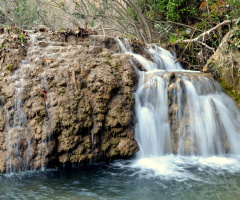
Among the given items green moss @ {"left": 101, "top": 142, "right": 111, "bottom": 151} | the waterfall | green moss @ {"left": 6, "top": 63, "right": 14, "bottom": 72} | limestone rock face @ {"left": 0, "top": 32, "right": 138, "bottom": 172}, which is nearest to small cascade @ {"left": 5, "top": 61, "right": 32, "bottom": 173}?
limestone rock face @ {"left": 0, "top": 32, "right": 138, "bottom": 172}

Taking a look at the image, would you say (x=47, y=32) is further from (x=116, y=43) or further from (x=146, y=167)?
(x=146, y=167)

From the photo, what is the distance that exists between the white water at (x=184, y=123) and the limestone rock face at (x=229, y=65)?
61 cm

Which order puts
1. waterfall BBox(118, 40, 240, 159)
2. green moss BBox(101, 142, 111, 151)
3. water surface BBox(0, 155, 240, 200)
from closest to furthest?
water surface BBox(0, 155, 240, 200)
green moss BBox(101, 142, 111, 151)
waterfall BBox(118, 40, 240, 159)

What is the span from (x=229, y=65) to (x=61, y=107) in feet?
17.1

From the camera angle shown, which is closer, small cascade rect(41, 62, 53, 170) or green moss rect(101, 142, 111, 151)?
small cascade rect(41, 62, 53, 170)

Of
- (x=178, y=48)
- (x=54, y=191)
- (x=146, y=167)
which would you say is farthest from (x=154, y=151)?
(x=178, y=48)

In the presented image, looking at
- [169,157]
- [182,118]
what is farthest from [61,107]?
[182,118]

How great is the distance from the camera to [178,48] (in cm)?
974

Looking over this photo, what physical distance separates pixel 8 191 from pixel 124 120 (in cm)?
264

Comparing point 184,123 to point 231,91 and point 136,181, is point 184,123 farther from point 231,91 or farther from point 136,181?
point 136,181

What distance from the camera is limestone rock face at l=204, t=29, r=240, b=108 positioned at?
6.74 meters

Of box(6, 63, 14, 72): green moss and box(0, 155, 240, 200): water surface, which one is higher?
box(6, 63, 14, 72): green moss

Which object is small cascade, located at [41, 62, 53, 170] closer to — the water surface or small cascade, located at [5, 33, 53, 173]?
small cascade, located at [5, 33, 53, 173]

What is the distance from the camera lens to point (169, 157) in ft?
17.5
